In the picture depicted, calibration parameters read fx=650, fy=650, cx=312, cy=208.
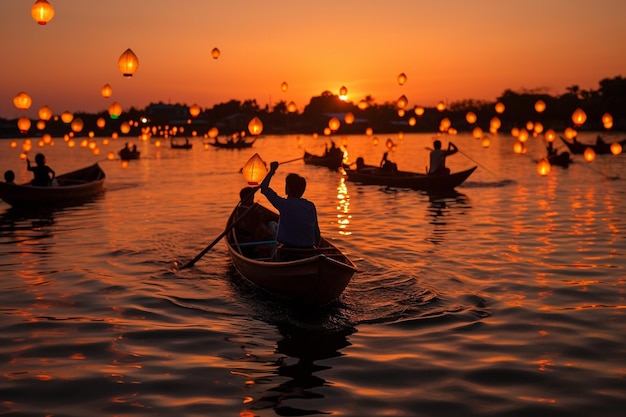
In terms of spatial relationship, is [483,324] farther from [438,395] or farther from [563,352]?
[438,395]

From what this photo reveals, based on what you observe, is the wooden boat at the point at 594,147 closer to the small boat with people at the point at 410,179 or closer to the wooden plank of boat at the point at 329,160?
the wooden plank of boat at the point at 329,160

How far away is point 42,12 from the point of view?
1362 centimetres

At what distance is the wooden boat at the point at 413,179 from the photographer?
24500 mm

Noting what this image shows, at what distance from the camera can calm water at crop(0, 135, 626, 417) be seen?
6.03 metres

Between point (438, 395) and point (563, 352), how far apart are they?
6.55ft

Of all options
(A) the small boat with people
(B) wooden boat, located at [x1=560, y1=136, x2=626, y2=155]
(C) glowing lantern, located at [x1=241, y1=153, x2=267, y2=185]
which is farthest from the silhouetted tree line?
(C) glowing lantern, located at [x1=241, y1=153, x2=267, y2=185]

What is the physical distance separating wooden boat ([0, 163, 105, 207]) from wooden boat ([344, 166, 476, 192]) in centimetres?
1120

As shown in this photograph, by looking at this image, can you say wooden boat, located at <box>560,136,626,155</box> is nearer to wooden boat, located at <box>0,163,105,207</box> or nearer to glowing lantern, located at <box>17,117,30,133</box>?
wooden boat, located at <box>0,163,105,207</box>

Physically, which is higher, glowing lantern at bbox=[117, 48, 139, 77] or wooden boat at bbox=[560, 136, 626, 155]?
glowing lantern at bbox=[117, 48, 139, 77]

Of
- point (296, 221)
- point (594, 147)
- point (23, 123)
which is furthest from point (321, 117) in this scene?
point (296, 221)

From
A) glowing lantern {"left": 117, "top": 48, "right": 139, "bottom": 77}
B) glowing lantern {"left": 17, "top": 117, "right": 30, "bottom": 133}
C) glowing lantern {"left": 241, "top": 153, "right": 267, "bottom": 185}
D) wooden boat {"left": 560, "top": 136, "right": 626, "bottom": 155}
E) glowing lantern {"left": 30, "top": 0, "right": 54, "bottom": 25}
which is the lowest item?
glowing lantern {"left": 241, "top": 153, "right": 267, "bottom": 185}

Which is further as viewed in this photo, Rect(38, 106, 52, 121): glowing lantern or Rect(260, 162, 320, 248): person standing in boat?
Rect(38, 106, 52, 121): glowing lantern

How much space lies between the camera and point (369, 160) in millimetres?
53875

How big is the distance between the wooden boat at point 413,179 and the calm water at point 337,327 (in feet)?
24.0
